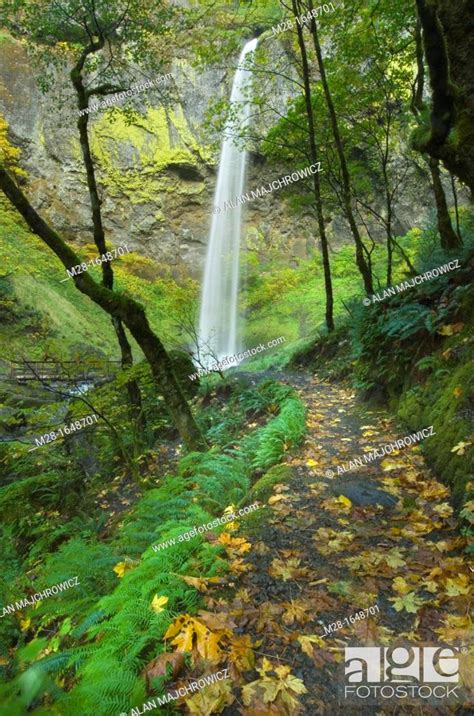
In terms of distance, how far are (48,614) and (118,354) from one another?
641 inches

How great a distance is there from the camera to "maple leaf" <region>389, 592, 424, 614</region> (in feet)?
8.28

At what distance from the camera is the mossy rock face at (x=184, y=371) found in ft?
35.4

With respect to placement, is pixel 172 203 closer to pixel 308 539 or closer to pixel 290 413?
pixel 290 413

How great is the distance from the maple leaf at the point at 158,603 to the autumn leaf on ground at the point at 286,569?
855 mm

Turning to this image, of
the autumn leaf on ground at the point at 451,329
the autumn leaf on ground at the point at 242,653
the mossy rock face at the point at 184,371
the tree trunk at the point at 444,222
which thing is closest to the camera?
the autumn leaf on ground at the point at 242,653

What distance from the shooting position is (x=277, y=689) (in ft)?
6.78

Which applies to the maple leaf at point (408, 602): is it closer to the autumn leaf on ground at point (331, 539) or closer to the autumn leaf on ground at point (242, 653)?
the autumn leaf on ground at point (331, 539)

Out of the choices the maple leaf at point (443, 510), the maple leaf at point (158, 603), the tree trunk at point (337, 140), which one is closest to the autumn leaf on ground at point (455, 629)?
the maple leaf at point (443, 510)

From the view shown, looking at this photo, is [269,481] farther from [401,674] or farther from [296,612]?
[401,674]

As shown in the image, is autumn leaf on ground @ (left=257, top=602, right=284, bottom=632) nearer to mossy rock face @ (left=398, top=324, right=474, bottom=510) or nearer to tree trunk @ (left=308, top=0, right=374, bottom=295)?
mossy rock face @ (left=398, top=324, right=474, bottom=510)

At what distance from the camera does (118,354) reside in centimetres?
1925

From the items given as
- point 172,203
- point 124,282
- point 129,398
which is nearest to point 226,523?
point 129,398

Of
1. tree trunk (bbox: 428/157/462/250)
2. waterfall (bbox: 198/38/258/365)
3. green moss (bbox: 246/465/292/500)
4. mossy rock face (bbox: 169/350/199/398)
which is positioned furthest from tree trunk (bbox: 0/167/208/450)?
waterfall (bbox: 198/38/258/365)

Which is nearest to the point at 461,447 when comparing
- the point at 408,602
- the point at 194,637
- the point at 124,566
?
the point at 408,602
